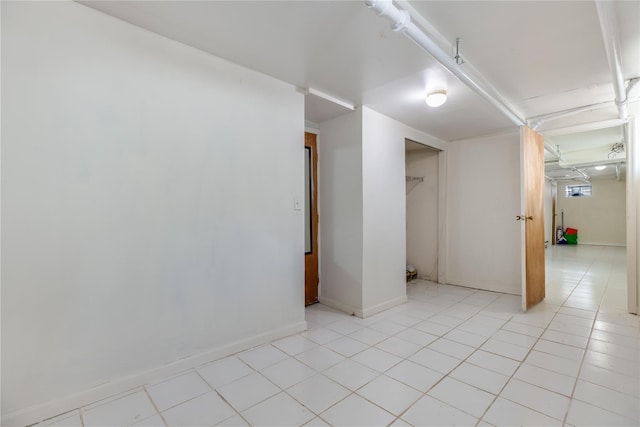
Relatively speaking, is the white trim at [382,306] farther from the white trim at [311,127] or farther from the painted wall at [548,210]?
the painted wall at [548,210]

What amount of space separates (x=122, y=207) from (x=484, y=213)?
4.48 meters

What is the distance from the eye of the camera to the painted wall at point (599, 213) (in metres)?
9.17

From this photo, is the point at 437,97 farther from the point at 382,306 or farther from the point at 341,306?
the point at 341,306

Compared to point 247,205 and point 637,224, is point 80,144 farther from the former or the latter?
point 637,224

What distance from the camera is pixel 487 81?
8.46ft

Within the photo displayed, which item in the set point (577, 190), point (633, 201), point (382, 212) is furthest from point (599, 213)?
point (382, 212)

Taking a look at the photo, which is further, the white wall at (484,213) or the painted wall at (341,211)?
the white wall at (484,213)

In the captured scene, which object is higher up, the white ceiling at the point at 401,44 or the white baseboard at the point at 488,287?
the white ceiling at the point at 401,44

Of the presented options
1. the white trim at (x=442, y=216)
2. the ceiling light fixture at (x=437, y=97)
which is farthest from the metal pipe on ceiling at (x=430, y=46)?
the white trim at (x=442, y=216)

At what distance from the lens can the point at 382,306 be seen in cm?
338

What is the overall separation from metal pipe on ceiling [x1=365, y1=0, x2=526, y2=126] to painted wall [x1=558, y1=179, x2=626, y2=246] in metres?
9.78

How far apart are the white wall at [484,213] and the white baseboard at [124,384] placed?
3.29m

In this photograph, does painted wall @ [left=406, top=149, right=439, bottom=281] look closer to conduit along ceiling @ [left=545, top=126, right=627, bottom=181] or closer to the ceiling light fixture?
conduit along ceiling @ [left=545, top=126, right=627, bottom=181]

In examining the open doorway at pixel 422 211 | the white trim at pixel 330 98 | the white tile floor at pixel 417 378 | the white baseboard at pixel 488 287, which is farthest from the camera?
the open doorway at pixel 422 211
